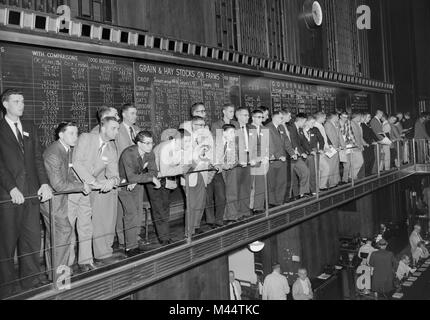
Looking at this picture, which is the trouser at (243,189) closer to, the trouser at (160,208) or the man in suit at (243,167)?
the man in suit at (243,167)

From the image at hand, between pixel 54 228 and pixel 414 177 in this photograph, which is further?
pixel 414 177

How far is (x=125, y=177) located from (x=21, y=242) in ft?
4.15

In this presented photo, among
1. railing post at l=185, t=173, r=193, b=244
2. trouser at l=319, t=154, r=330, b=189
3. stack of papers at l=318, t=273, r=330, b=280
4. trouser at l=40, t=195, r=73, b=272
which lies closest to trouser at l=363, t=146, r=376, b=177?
trouser at l=319, t=154, r=330, b=189

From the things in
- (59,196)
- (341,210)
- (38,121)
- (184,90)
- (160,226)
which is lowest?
(341,210)

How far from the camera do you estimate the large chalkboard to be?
5352 mm

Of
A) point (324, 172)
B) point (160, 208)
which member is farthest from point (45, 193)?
point (324, 172)

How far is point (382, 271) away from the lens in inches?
340

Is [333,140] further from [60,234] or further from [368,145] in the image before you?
[60,234]

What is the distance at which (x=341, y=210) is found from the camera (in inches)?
563
